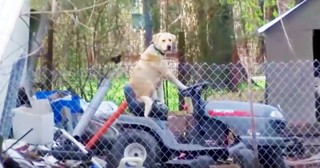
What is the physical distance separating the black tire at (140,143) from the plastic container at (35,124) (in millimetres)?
696

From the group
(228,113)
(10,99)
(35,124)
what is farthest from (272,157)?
(10,99)

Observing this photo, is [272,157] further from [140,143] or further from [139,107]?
[139,107]

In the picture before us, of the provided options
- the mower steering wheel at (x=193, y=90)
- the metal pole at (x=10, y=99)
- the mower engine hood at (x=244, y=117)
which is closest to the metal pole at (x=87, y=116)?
the metal pole at (x=10, y=99)

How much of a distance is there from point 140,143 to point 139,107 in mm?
445

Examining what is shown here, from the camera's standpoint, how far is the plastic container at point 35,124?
7270 millimetres

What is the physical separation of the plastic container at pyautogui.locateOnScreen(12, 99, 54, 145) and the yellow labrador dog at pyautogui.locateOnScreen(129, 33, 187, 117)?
1044 millimetres

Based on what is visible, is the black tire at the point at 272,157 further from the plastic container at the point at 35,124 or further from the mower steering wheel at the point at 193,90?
the plastic container at the point at 35,124

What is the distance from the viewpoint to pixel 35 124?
23.9ft

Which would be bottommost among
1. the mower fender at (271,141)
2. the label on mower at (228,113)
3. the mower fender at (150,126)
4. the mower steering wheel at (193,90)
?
the mower fender at (271,141)

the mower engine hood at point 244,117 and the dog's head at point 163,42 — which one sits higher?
the dog's head at point 163,42

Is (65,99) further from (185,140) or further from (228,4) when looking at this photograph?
(228,4)

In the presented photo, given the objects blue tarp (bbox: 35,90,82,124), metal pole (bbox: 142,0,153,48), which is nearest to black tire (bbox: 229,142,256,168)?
blue tarp (bbox: 35,90,82,124)

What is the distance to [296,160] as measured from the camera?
789 centimetres

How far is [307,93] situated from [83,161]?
3059mm
